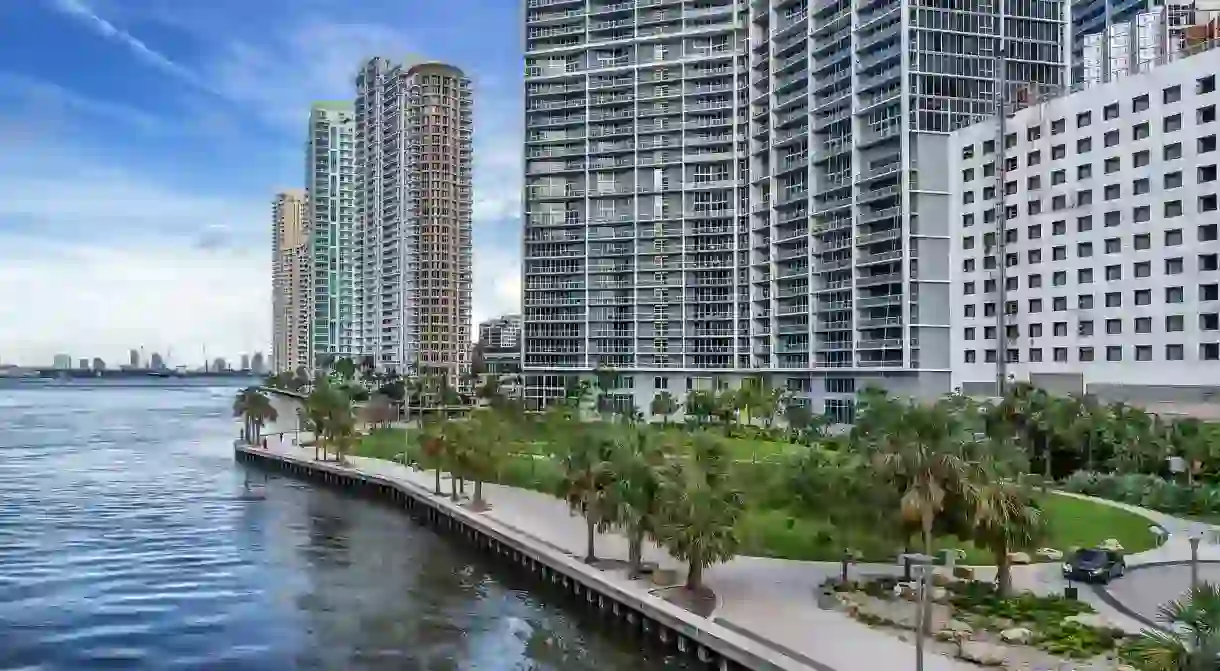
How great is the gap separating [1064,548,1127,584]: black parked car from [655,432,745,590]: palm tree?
52.1ft

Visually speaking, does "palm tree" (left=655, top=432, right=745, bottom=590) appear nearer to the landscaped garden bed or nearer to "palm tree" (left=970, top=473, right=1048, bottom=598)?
the landscaped garden bed

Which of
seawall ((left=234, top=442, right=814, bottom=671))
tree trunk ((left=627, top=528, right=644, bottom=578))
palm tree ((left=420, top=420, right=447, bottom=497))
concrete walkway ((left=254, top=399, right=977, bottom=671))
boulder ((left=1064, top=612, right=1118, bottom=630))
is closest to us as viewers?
concrete walkway ((left=254, top=399, right=977, bottom=671))

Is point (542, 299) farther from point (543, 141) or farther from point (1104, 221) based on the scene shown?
point (1104, 221)

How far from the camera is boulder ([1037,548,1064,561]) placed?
177 ft

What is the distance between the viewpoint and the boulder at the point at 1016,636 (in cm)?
3869

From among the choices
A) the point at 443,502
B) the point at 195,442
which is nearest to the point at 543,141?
the point at 195,442

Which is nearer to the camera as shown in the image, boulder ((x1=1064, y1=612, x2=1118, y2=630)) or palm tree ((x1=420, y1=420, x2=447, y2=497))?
boulder ((x1=1064, y1=612, x2=1118, y2=630))

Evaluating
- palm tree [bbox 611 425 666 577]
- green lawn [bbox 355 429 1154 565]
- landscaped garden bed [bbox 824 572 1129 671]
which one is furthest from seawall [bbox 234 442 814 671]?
landscaped garden bed [bbox 824 572 1129 671]

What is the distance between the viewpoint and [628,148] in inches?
6068

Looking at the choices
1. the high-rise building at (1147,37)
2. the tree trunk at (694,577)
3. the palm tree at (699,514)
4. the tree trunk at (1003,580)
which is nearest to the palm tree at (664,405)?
the high-rise building at (1147,37)

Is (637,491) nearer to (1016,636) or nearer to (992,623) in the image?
(992,623)

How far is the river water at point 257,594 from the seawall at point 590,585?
1.29 metres

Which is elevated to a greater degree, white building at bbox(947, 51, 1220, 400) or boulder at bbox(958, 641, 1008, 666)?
white building at bbox(947, 51, 1220, 400)

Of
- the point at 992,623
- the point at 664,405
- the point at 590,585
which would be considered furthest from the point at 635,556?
the point at 664,405
